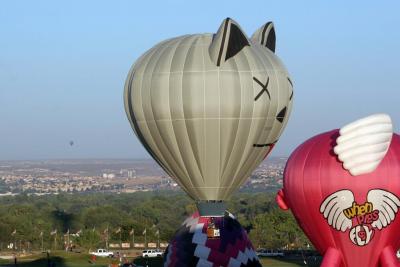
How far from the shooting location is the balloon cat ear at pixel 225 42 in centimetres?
4169

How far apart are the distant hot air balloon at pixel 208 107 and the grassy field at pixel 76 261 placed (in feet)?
70.7

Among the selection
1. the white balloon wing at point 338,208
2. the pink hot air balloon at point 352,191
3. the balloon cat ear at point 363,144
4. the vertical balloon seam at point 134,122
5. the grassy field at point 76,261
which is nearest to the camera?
the balloon cat ear at point 363,144

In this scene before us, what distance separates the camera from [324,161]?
33375 mm

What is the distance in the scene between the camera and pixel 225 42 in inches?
1652

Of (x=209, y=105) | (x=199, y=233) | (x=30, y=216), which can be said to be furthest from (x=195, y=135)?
(x=30, y=216)

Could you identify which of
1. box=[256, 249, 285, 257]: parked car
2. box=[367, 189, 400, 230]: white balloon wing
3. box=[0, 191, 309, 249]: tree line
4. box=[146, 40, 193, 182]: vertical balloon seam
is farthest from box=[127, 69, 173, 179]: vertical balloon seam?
box=[0, 191, 309, 249]: tree line

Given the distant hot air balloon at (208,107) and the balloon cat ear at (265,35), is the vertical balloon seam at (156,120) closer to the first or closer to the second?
the distant hot air balloon at (208,107)

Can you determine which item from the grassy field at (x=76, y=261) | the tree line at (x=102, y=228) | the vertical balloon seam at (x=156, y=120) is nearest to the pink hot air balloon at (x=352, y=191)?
the vertical balloon seam at (x=156, y=120)

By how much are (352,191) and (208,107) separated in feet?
32.7

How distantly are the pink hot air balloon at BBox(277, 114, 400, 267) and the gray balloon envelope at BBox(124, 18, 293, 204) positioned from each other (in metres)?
7.62

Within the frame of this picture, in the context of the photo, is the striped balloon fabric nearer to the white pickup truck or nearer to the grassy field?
the grassy field

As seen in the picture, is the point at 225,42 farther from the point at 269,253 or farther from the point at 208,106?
the point at 269,253

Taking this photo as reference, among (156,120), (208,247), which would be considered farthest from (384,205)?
(156,120)

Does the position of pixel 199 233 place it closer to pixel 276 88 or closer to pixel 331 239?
pixel 276 88
